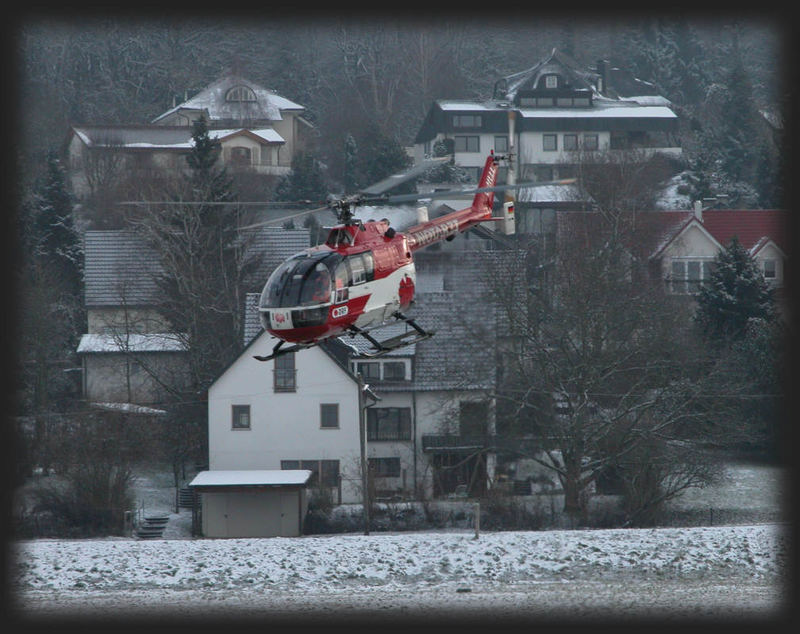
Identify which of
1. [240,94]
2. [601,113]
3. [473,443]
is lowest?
[473,443]

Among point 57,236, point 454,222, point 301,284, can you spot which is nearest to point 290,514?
point 454,222

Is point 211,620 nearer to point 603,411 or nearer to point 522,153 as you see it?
point 603,411

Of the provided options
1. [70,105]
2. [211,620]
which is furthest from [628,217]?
[70,105]

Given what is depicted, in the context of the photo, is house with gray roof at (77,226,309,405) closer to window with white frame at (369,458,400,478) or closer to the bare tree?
window with white frame at (369,458,400,478)

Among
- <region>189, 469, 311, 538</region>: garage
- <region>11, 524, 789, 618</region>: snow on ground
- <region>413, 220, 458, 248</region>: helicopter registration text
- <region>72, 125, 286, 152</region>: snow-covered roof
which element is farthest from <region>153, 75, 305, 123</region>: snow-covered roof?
<region>413, 220, 458, 248</region>: helicopter registration text

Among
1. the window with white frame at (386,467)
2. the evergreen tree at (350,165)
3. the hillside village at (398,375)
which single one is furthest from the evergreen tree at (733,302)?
the evergreen tree at (350,165)

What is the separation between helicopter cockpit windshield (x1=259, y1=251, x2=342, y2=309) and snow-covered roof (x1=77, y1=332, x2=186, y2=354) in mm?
18923

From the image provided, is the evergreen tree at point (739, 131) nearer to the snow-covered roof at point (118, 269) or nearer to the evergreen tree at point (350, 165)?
the evergreen tree at point (350, 165)

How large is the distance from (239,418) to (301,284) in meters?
15.7

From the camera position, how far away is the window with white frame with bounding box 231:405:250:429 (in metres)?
28.4

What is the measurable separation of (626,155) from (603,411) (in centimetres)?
1572

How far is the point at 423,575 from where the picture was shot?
19469 mm

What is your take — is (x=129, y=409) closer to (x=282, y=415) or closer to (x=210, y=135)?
(x=282, y=415)

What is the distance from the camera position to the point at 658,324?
27.3m
